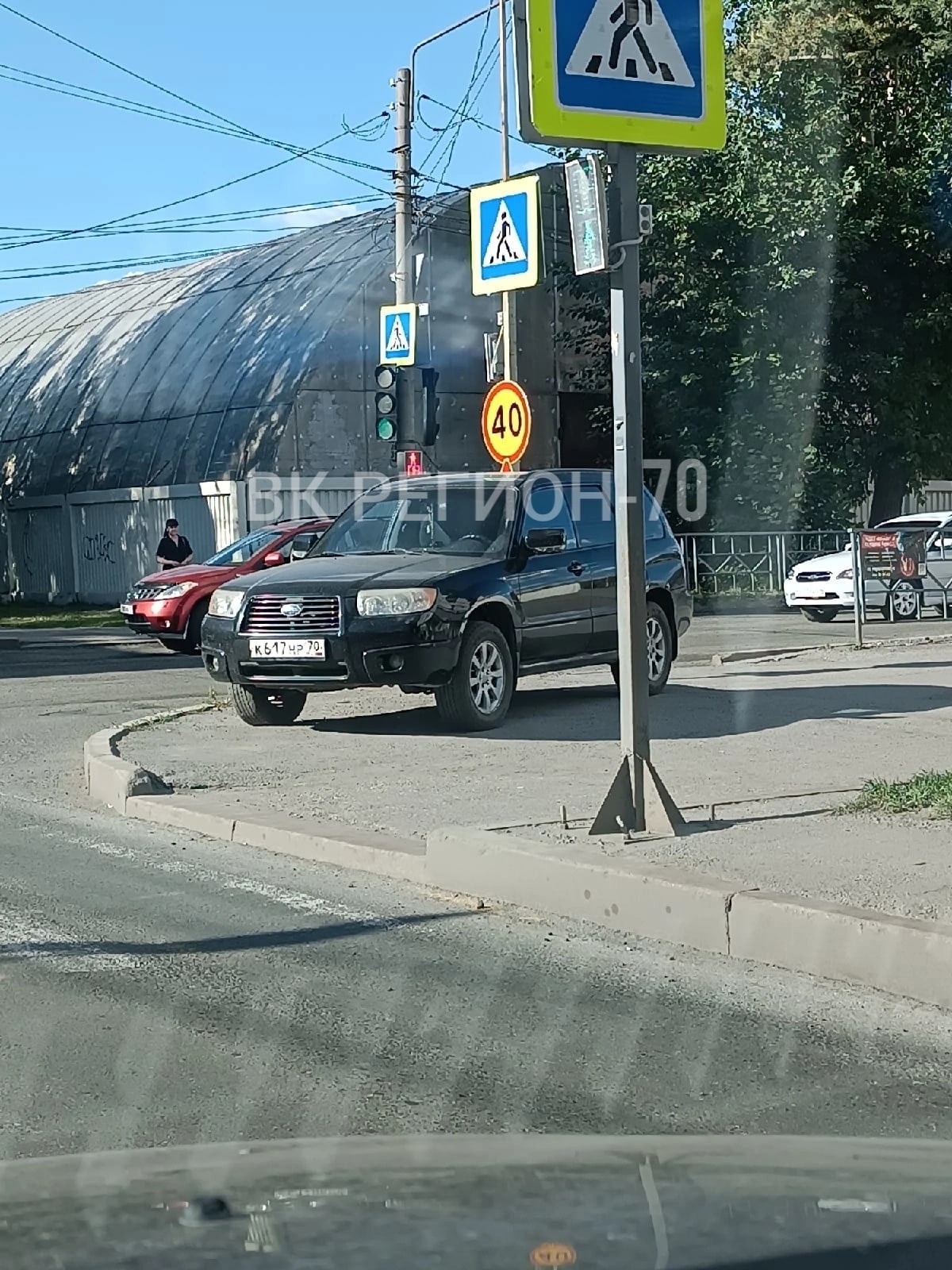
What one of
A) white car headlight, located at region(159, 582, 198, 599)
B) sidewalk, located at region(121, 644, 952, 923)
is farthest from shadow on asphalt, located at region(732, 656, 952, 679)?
white car headlight, located at region(159, 582, 198, 599)

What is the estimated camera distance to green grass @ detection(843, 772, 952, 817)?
8.28 m

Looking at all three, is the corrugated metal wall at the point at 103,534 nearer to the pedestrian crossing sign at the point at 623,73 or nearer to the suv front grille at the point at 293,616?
the suv front grille at the point at 293,616

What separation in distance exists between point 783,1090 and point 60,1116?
6.35ft

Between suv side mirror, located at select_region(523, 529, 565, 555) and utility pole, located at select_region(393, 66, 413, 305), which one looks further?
utility pole, located at select_region(393, 66, 413, 305)

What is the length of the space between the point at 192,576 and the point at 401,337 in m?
4.09

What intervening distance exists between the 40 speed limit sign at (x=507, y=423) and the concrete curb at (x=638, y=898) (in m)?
9.12

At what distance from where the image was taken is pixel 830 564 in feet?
83.5

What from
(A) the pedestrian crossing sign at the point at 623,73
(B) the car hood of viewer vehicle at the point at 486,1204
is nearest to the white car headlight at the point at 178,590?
(A) the pedestrian crossing sign at the point at 623,73

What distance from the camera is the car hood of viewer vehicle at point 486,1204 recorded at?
236 centimetres

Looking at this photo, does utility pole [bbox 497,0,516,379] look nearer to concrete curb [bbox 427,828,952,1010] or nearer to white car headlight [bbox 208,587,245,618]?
white car headlight [bbox 208,587,245,618]

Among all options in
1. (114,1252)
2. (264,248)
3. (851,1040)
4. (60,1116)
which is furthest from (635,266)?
(264,248)

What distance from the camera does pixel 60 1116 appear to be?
4.60 metres

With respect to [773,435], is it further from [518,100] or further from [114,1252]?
[114,1252]

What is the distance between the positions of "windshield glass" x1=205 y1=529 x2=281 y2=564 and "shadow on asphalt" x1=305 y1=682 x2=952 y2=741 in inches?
342
